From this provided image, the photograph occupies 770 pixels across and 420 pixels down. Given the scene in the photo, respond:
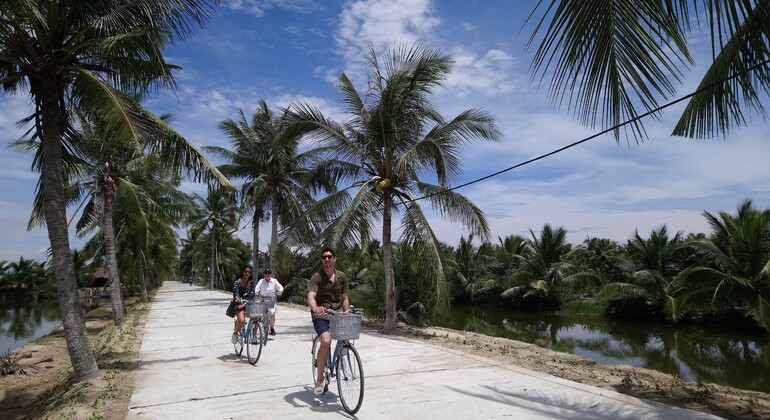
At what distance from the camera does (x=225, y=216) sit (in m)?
41.0

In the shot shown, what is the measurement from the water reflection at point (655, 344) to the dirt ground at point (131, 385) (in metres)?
1.84

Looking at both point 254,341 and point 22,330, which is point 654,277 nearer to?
point 254,341

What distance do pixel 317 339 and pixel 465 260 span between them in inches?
1253

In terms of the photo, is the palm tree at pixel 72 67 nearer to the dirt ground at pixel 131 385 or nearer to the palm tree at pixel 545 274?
the dirt ground at pixel 131 385

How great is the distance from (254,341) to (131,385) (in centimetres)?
188

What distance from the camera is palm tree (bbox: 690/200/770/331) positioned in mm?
18766

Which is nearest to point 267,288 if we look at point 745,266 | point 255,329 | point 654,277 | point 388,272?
point 255,329

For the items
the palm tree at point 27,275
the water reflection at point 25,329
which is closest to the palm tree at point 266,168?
the water reflection at point 25,329

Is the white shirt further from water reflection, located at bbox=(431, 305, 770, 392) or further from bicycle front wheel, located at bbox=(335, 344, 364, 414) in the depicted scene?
water reflection, located at bbox=(431, 305, 770, 392)

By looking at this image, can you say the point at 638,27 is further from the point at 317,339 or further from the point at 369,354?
the point at 369,354

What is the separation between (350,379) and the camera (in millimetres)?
5285

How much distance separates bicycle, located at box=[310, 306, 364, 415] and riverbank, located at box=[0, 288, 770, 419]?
93.7 inches

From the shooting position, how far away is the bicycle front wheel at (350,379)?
5102 mm

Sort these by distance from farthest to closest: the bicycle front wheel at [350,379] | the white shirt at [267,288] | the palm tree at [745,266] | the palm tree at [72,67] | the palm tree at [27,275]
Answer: the palm tree at [27,275]
the palm tree at [745,266]
the white shirt at [267,288]
the palm tree at [72,67]
the bicycle front wheel at [350,379]
